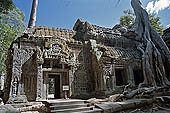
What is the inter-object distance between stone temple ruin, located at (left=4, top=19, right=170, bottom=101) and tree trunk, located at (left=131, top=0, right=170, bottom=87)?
117 cm

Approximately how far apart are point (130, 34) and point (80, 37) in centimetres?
510

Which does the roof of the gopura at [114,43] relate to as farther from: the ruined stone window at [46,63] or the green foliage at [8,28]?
the green foliage at [8,28]

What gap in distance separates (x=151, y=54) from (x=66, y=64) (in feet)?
18.5

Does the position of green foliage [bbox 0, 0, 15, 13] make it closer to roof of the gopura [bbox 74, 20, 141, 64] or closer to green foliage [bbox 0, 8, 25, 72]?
green foliage [bbox 0, 8, 25, 72]

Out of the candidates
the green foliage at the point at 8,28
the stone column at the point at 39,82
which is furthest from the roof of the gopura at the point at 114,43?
the green foliage at the point at 8,28

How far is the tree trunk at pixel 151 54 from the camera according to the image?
23.1 feet

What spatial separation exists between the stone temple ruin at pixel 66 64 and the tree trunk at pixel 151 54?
1.17 metres

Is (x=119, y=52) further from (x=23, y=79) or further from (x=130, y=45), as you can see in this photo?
(x=23, y=79)

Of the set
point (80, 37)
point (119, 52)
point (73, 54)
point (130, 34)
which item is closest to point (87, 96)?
point (73, 54)

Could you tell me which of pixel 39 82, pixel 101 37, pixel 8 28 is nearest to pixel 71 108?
pixel 39 82

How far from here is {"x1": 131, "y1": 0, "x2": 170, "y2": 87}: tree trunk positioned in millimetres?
7029

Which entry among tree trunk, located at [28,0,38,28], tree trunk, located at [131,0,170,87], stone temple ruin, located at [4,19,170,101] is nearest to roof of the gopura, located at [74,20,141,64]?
stone temple ruin, located at [4,19,170,101]

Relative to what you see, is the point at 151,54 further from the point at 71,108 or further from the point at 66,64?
the point at 71,108

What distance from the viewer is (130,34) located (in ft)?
37.4
